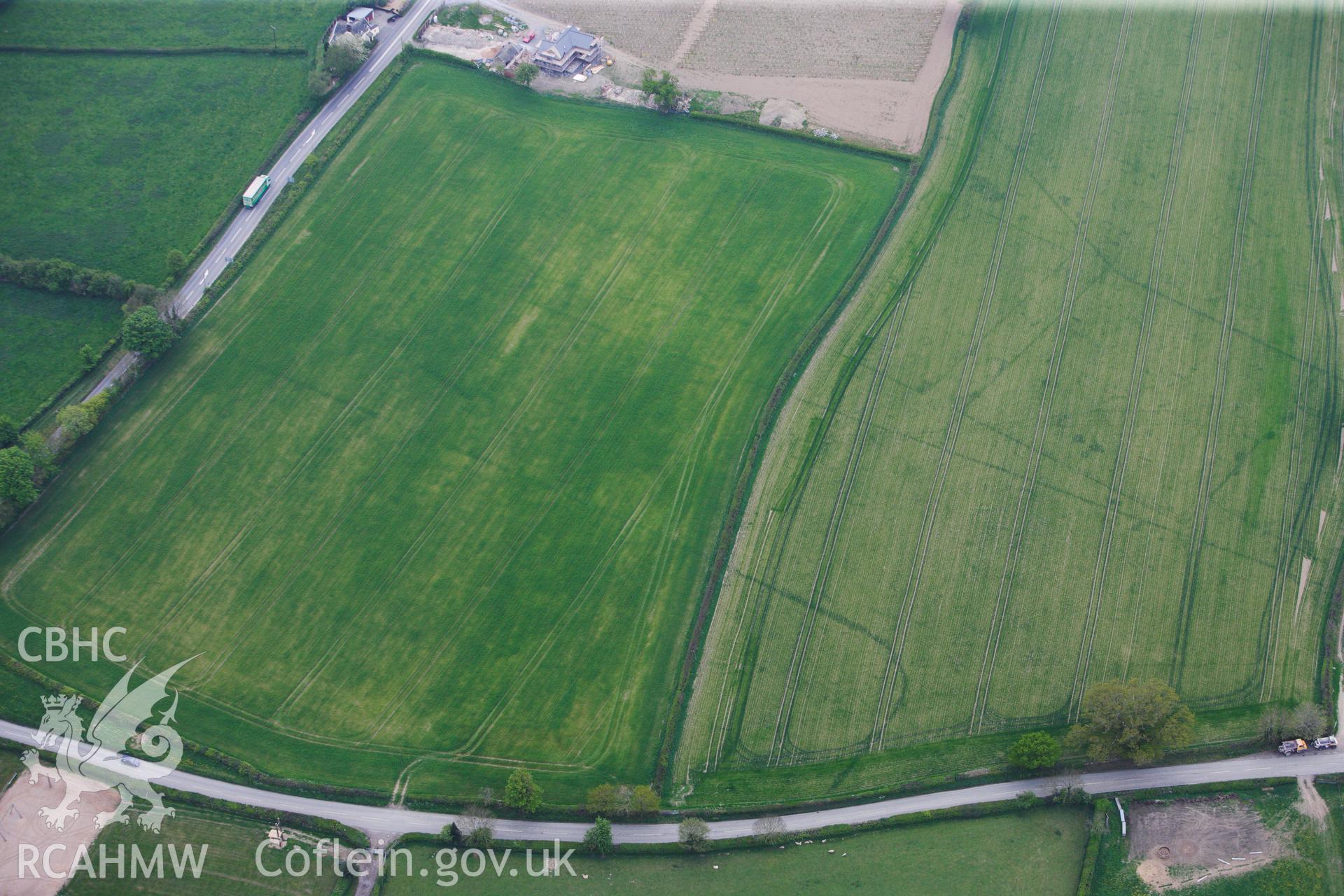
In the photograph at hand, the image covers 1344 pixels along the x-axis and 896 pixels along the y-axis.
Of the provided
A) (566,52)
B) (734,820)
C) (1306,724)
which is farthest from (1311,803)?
(566,52)

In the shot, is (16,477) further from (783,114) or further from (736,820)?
(783,114)

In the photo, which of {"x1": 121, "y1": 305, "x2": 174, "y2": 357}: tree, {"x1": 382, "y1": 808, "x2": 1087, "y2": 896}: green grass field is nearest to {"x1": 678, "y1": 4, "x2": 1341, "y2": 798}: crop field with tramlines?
{"x1": 382, "y1": 808, "x2": 1087, "y2": 896}: green grass field

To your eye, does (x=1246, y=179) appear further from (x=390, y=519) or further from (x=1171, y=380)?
(x=390, y=519)

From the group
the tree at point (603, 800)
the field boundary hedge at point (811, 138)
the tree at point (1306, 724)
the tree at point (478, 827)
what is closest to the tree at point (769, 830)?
the tree at point (603, 800)

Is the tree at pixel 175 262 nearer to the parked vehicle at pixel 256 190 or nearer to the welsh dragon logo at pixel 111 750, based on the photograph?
the parked vehicle at pixel 256 190

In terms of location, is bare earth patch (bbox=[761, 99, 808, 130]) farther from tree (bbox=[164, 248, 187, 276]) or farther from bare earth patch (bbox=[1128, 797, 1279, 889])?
bare earth patch (bbox=[1128, 797, 1279, 889])

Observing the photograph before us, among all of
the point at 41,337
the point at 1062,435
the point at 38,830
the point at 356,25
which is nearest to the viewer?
the point at 38,830
